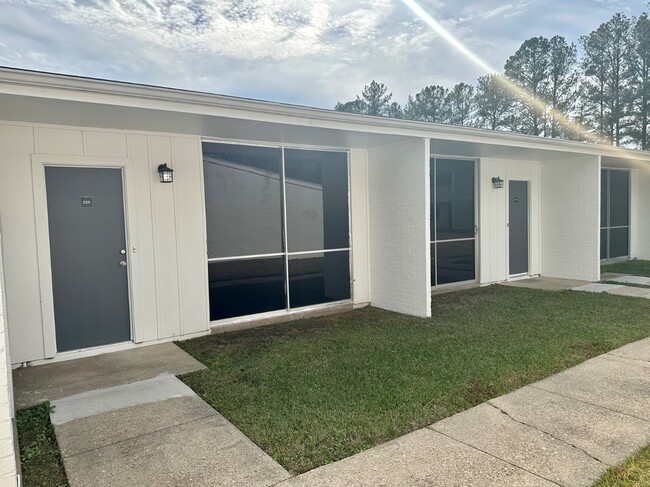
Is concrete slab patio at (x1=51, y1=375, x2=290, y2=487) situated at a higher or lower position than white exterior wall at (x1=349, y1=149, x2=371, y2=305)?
lower

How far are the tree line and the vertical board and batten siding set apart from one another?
16288 mm

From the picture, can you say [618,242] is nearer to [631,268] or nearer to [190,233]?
[631,268]

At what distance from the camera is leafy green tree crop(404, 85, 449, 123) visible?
21.0m

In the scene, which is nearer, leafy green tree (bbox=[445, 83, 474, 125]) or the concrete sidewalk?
the concrete sidewalk

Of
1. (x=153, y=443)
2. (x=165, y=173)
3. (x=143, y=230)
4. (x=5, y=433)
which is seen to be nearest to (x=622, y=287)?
(x=165, y=173)

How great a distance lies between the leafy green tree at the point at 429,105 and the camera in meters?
21.0

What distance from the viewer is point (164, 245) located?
5395mm

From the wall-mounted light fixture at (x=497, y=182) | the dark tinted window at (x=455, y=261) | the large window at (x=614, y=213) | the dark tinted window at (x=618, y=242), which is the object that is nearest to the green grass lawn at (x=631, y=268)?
the dark tinted window at (x=618, y=242)

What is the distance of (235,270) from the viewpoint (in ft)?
19.5

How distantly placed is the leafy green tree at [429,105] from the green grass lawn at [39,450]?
19905 millimetres

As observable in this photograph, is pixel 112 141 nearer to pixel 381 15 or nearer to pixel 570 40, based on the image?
pixel 381 15

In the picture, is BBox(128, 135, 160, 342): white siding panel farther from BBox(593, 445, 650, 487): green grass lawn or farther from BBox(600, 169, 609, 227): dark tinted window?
BBox(600, 169, 609, 227): dark tinted window

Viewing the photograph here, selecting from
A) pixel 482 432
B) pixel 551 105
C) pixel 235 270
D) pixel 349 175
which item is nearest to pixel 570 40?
pixel 551 105

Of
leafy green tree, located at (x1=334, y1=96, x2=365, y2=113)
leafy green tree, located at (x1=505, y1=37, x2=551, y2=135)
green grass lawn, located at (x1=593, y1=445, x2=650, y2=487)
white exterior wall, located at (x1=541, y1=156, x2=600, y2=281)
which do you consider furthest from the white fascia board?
leafy green tree, located at (x1=334, y1=96, x2=365, y2=113)
